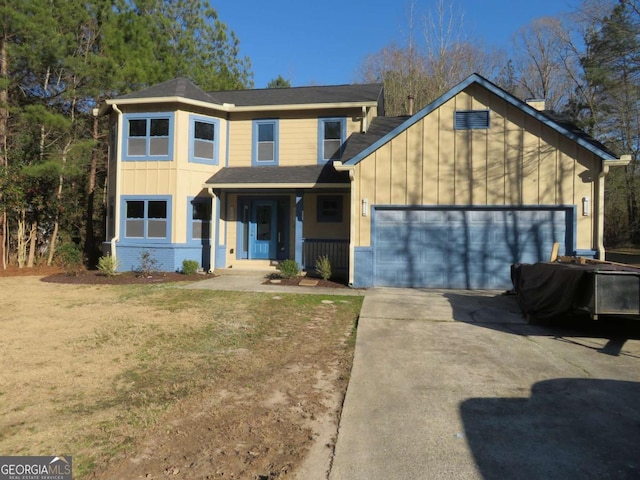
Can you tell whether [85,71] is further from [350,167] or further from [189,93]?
[350,167]

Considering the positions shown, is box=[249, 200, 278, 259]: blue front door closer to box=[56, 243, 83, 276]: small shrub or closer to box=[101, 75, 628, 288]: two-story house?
box=[101, 75, 628, 288]: two-story house

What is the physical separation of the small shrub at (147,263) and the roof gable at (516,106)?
22.6 ft

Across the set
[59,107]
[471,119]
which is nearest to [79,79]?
[59,107]

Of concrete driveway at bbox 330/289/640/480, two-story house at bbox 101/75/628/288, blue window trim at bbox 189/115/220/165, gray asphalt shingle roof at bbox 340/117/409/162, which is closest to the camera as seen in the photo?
concrete driveway at bbox 330/289/640/480

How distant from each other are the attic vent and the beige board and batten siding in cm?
12

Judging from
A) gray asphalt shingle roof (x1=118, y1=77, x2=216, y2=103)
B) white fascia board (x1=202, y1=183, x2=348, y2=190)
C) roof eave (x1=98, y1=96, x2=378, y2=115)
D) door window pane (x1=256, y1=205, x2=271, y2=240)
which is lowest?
door window pane (x1=256, y1=205, x2=271, y2=240)

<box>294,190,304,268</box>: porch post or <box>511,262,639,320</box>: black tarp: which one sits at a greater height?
<box>294,190,304,268</box>: porch post

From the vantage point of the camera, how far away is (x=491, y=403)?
3.88 metres

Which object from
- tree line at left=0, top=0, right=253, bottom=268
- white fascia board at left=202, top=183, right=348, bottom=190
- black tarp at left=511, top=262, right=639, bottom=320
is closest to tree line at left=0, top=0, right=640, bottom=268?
tree line at left=0, top=0, right=253, bottom=268

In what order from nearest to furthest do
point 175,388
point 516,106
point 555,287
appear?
point 175,388, point 555,287, point 516,106

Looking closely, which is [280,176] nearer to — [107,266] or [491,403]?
[107,266]

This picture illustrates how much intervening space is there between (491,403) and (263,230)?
37.2ft

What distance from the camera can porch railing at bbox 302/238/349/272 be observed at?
43.6 ft

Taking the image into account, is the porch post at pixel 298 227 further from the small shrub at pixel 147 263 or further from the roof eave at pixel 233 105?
the small shrub at pixel 147 263
